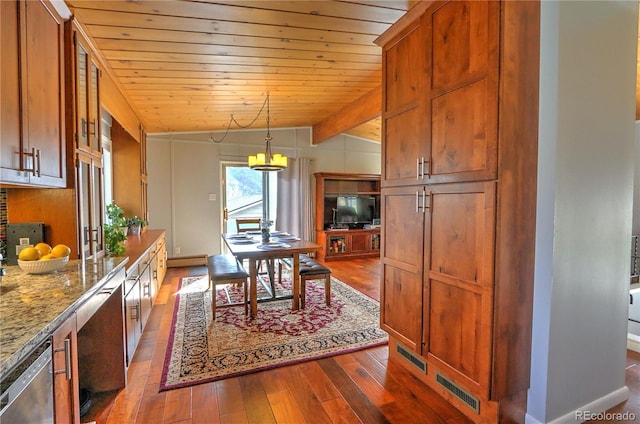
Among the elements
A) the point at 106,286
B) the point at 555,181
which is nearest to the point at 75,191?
the point at 106,286

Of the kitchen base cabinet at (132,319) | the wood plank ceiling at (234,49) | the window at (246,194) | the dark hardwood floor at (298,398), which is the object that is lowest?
the dark hardwood floor at (298,398)

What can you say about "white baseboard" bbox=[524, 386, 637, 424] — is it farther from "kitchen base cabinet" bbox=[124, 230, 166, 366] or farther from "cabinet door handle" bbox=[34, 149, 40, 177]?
"cabinet door handle" bbox=[34, 149, 40, 177]

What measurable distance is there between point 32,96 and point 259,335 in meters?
2.35

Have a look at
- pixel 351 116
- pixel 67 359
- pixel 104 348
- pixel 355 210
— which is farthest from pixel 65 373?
pixel 355 210

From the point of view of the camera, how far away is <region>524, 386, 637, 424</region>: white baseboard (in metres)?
1.76

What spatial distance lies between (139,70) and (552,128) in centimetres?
325

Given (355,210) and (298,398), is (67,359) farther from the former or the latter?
(355,210)

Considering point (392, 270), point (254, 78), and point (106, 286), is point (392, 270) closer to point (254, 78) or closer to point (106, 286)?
point (106, 286)

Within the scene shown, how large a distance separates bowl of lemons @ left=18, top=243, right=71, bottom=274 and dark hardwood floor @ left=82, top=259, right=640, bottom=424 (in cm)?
91

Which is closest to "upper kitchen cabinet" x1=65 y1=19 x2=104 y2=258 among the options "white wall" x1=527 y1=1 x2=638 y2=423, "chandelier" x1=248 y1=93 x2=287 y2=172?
"chandelier" x1=248 y1=93 x2=287 y2=172

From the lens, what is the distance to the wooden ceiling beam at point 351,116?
167 inches

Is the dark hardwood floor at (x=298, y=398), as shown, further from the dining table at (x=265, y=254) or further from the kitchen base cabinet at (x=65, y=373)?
the dining table at (x=265, y=254)

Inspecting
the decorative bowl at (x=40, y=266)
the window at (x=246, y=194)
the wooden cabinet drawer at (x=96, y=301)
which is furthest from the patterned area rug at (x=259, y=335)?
the window at (x=246, y=194)

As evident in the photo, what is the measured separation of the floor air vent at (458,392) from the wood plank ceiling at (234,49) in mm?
2526
